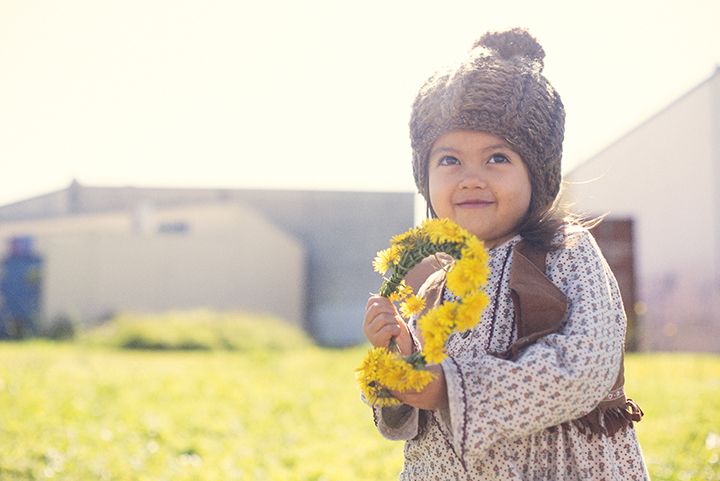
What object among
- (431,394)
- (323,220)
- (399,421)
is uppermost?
(431,394)

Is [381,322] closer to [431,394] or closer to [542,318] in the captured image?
[431,394]

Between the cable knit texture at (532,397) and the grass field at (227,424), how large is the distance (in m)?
2.25

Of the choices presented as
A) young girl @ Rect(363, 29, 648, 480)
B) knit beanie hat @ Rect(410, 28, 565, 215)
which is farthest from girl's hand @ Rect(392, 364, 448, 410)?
knit beanie hat @ Rect(410, 28, 565, 215)

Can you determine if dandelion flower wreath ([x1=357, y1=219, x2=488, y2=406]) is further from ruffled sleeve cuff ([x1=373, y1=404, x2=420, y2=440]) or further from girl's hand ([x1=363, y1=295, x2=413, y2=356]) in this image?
ruffled sleeve cuff ([x1=373, y1=404, x2=420, y2=440])

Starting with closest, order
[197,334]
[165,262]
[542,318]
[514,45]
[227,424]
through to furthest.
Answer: [542,318], [514,45], [227,424], [197,334], [165,262]

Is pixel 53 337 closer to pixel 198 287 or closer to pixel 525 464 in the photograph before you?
pixel 198 287

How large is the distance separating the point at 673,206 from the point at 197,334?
852 centimetres

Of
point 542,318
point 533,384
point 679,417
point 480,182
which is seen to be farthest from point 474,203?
point 679,417

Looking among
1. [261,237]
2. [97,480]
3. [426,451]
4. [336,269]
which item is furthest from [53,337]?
[426,451]

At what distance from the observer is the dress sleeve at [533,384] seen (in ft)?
4.44

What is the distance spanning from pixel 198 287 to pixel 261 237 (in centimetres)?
205

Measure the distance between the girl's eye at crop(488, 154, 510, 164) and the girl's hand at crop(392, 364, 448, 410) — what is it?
0.50 metres

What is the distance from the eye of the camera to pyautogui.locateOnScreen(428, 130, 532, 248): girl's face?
1.62m

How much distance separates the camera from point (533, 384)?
53.2 inches
